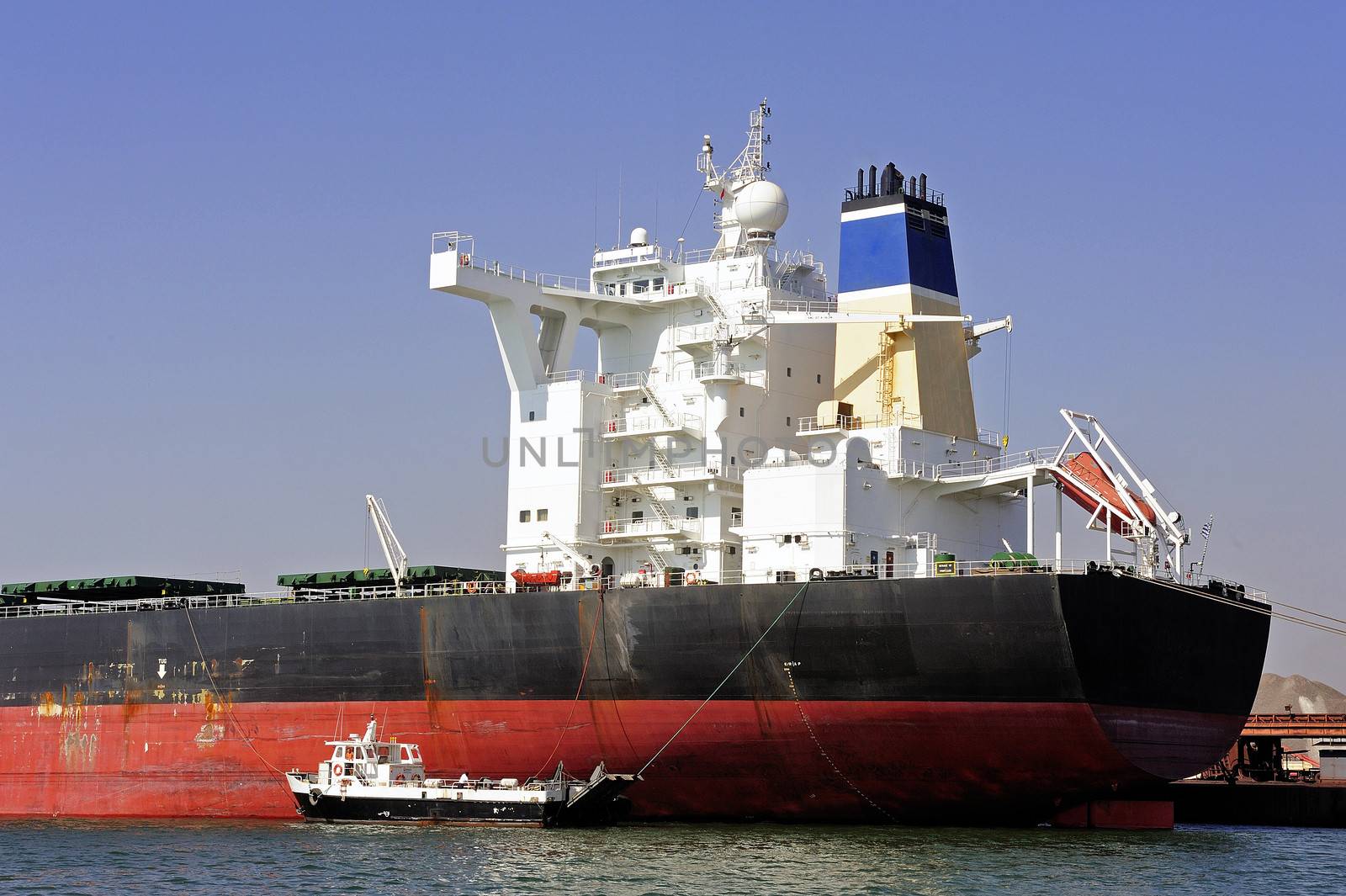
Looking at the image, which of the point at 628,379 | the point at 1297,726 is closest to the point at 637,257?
the point at 628,379

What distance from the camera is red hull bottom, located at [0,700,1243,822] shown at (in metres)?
27.5

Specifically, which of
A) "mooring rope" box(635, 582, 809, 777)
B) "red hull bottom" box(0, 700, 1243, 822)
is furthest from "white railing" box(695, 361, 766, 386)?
"red hull bottom" box(0, 700, 1243, 822)

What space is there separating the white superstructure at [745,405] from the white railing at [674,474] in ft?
0.16

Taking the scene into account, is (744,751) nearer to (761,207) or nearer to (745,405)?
(745,405)

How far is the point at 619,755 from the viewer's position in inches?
1182

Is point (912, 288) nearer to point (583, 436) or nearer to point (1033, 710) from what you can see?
point (583, 436)

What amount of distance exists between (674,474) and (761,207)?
628cm

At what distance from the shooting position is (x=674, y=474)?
107 feet

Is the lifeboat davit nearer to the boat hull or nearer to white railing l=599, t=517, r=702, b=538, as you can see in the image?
the boat hull

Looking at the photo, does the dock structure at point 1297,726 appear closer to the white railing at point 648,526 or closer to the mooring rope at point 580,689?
the white railing at point 648,526

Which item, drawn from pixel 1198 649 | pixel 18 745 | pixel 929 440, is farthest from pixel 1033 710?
pixel 18 745

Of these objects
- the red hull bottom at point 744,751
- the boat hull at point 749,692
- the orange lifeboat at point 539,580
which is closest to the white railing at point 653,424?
the orange lifeboat at point 539,580

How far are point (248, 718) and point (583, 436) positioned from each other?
882 centimetres

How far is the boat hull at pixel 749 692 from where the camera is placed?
27172 millimetres
